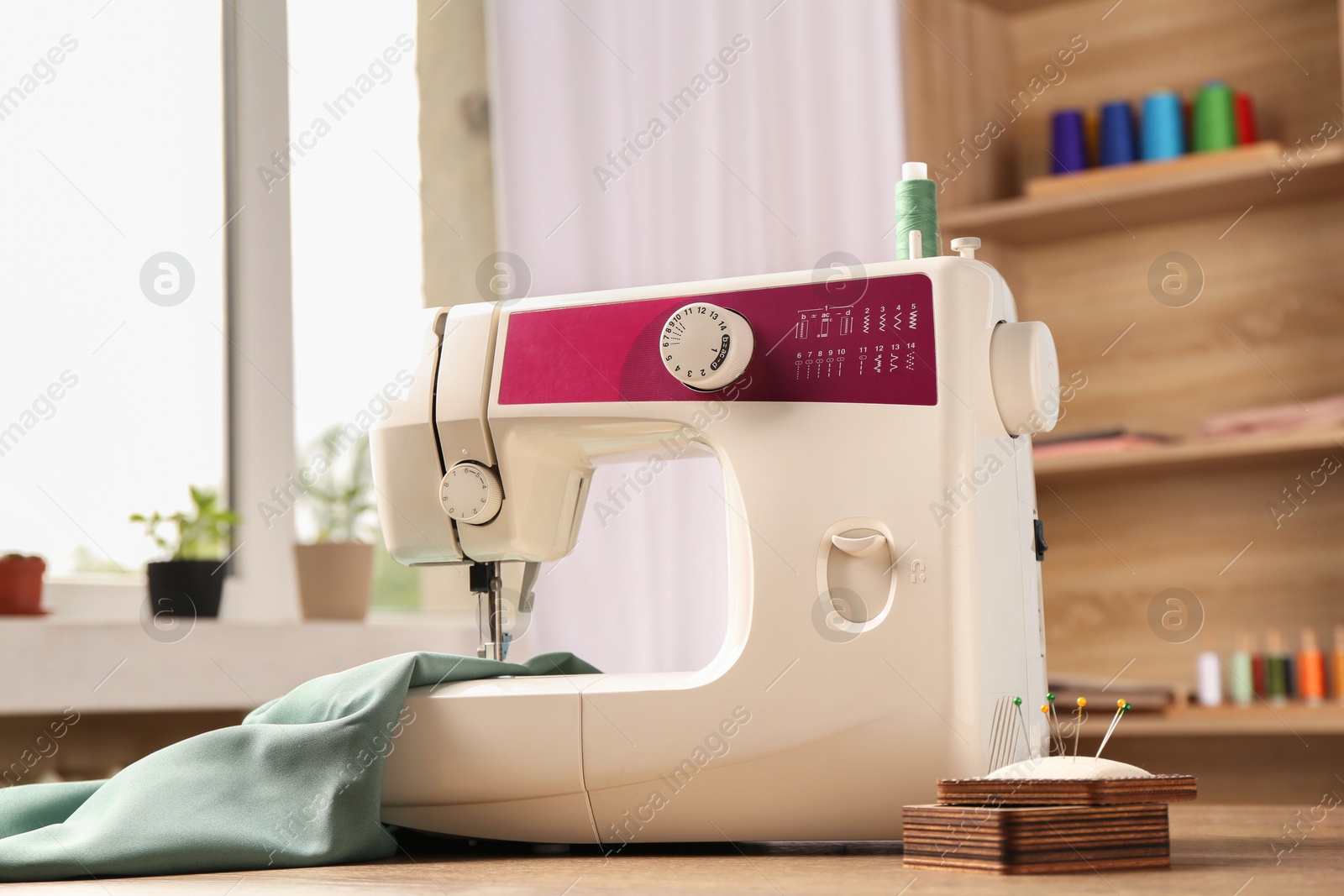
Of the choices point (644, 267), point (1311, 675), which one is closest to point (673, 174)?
point (644, 267)

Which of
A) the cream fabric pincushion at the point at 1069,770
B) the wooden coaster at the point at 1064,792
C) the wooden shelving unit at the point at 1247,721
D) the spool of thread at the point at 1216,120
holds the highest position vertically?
the spool of thread at the point at 1216,120

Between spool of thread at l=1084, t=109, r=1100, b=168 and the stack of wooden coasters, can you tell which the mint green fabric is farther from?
spool of thread at l=1084, t=109, r=1100, b=168

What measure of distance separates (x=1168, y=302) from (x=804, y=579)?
5.94 ft

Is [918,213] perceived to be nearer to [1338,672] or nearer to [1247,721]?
[1247,721]

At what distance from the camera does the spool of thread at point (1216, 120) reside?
8.05 ft

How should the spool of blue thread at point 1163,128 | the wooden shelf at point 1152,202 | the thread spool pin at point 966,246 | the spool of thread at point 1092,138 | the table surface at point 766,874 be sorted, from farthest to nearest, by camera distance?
1. the spool of thread at point 1092,138
2. the spool of blue thread at point 1163,128
3. the wooden shelf at point 1152,202
4. the thread spool pin at point 966,246
5. the table surface at point 766,874

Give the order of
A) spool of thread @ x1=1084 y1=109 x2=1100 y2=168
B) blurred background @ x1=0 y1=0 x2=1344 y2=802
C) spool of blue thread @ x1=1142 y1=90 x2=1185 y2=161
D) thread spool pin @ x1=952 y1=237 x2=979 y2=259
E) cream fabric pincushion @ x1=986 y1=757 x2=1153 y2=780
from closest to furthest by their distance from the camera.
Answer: cream fabric pincushion @ x1=986 y1=757 x2=1153 y2=780, thread spool pin @ x1=952 y1=237 x2=979 y2=259, blurred background @ x1=0 y1=0 x2=1344 y2=802, spool of blue thread @ x1=1142 y1=90 x2=1185 y2=161, spool of thread @ x1=1084 y1=109 x2=1100 y2=168

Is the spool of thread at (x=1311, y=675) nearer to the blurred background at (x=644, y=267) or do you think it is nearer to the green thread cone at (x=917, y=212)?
the blurred background at (x=644, y=267)

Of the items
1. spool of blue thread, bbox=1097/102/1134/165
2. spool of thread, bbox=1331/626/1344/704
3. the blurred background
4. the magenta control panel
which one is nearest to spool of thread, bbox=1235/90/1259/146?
the blurred background

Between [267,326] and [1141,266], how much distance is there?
1.69 metres

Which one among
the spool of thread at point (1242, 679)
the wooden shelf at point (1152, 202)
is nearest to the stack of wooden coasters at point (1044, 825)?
the spool of thread at point (1242, 679)

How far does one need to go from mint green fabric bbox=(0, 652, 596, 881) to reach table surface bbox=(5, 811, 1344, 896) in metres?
0.02

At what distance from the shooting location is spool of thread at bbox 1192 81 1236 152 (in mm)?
2453

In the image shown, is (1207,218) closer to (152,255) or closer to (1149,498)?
(1149,498)
